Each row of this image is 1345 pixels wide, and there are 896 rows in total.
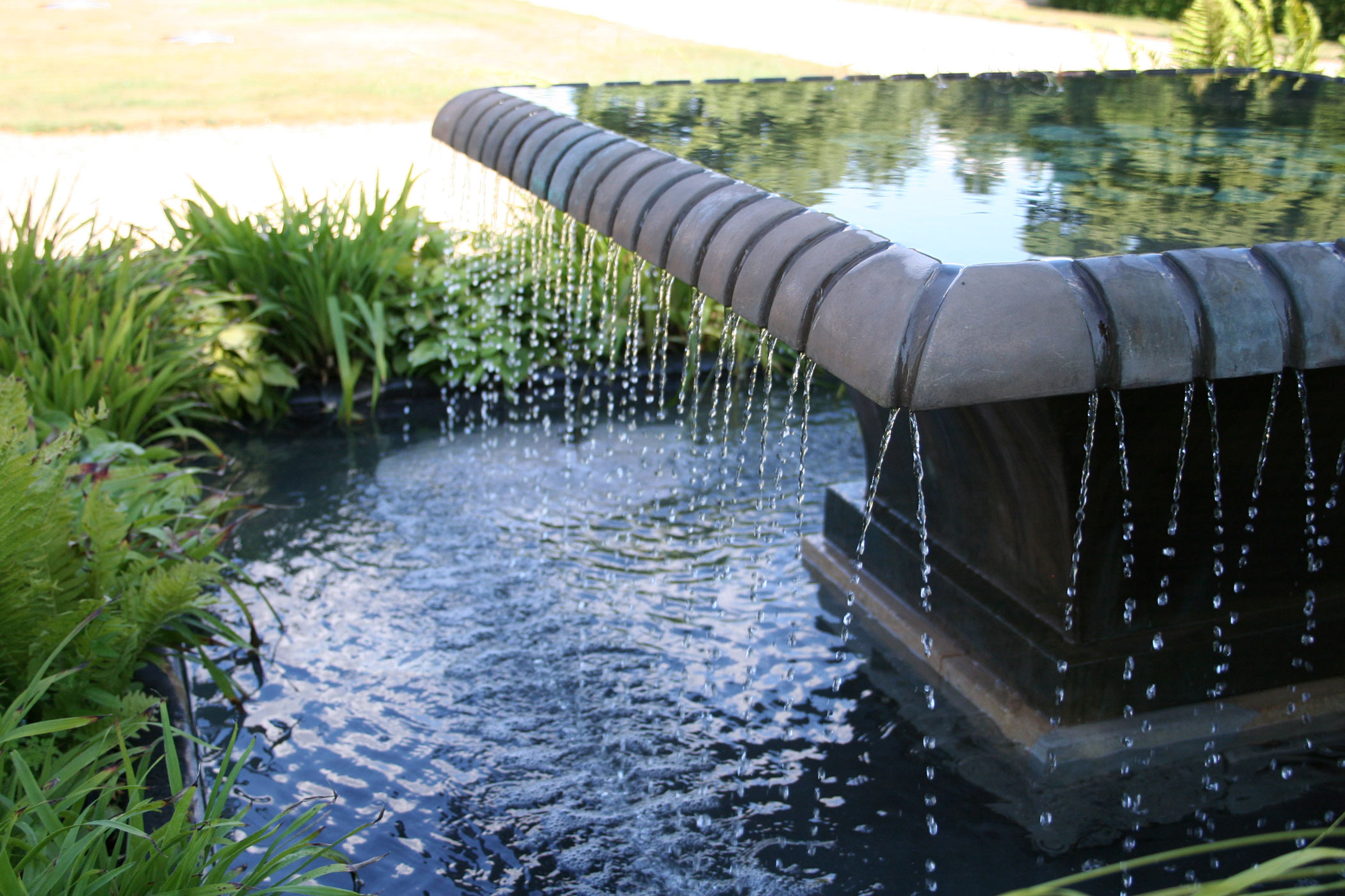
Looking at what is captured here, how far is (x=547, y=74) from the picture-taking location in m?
15.3

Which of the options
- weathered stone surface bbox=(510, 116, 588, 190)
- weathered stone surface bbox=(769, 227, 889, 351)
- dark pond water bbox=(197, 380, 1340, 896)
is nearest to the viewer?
weathered stone surface bbox=(769, 227, 889, 351)

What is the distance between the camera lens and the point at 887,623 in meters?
3.60

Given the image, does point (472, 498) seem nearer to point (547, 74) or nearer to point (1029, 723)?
point (1029, 723)

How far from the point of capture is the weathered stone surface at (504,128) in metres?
3.71

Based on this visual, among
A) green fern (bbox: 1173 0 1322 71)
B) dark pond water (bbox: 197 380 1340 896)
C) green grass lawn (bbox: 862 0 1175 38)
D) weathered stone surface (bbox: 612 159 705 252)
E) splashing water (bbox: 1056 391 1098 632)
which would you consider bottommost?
dark pond water (bbox: 197 380 1340 896)

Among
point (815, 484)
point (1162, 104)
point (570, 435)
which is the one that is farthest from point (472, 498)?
point (1162, 104)

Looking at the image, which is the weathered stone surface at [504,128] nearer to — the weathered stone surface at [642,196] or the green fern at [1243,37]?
the weathered stone surface at [642,196]

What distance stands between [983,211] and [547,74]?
13.6m

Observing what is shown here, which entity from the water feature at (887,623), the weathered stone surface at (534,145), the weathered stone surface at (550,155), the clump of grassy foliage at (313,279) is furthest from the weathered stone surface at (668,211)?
the clump of grassy foliage at (313,279)

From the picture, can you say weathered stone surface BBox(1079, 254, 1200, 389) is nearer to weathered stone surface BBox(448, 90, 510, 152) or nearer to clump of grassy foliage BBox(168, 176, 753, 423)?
weathered stone surface BBox(448, 90, 510, 152)

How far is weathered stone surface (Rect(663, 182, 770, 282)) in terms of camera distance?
93.8 inches

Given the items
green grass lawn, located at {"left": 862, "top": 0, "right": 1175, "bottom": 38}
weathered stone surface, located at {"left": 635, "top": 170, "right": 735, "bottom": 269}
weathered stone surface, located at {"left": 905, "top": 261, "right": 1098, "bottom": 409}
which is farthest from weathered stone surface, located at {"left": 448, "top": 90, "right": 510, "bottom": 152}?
green grass lawn, located at {"left": 862, "top": 0, "right": 1175, "bottom": 38}

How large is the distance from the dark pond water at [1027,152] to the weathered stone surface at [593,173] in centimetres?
21

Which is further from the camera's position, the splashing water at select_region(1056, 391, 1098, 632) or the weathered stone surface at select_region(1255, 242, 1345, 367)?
the splashing water at select_region(1056, 391, 1098, 632)
